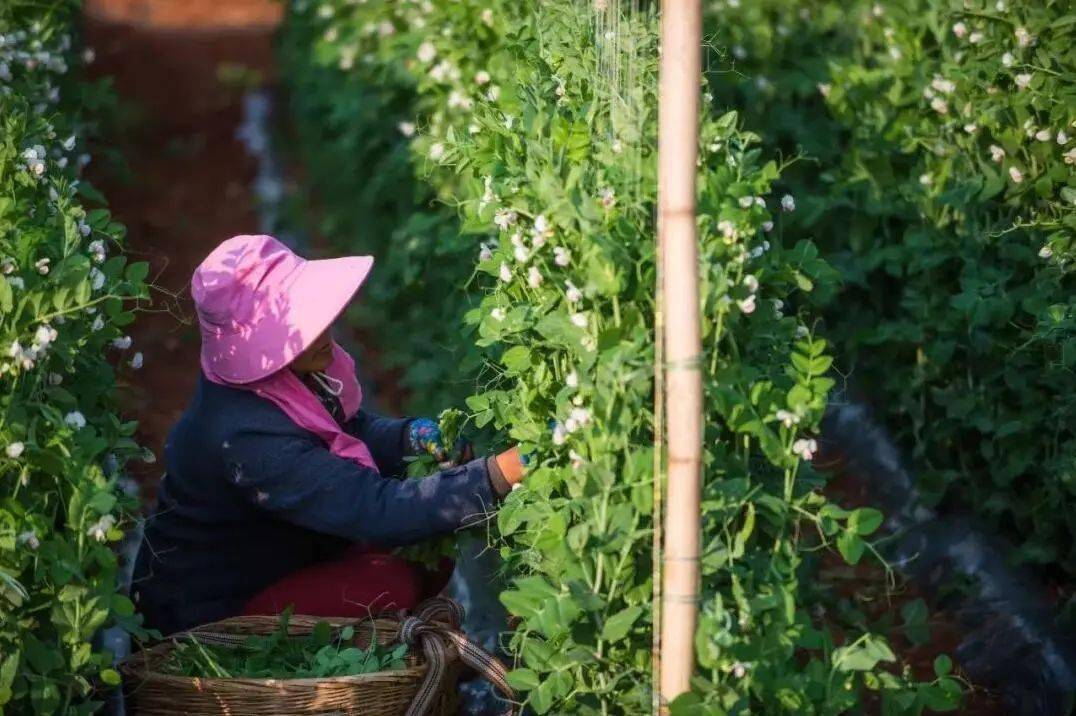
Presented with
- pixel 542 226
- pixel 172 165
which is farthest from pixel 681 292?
pixel 172 165

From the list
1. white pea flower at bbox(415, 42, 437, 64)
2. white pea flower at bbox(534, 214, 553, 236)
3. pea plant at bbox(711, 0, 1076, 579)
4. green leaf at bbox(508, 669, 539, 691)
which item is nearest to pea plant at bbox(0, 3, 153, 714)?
green leaf at bbox(508, 669, 539, 691)

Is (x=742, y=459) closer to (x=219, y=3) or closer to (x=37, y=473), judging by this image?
(x=37, y=473)

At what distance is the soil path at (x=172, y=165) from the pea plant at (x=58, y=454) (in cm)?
123

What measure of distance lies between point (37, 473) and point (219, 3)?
16925mm

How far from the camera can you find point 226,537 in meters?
3.59

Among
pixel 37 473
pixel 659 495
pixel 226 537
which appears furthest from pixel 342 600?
pixel 659 495

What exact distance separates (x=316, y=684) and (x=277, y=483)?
0.51m

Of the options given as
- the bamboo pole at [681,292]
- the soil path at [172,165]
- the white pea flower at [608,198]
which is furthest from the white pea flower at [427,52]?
the bamboo pole at [681,292]

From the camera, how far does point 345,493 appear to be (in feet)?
11.0

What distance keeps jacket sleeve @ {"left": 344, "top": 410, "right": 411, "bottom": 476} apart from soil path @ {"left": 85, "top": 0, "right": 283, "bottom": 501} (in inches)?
35.9

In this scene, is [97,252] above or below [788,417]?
above

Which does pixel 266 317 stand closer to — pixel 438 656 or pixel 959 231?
pixel 438 656

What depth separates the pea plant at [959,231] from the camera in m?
4.28

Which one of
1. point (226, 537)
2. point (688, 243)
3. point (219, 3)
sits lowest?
point (226, 537)
